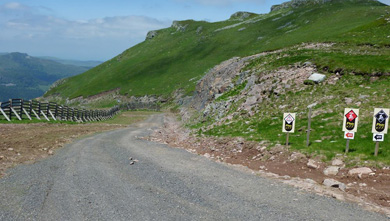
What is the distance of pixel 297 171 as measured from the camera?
14.4 m

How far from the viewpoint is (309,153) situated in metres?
15.6

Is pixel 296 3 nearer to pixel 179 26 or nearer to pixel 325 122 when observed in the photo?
pixel 179 26

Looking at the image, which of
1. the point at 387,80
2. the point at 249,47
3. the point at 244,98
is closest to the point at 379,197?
the point at 387,80

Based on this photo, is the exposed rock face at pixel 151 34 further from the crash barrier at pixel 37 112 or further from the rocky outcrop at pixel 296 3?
the crash barrier at pixel 37 112

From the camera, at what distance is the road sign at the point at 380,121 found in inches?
540

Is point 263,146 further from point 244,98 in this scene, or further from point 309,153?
point 244,98

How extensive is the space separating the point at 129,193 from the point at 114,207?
141 centimetres

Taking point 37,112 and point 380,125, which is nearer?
point 380,125

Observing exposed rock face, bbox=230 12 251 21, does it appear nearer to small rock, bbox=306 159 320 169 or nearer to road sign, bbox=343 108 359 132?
road sign, bbox=343 108 359 132

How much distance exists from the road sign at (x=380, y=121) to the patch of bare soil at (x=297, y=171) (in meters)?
2.13

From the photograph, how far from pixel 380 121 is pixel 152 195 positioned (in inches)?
464

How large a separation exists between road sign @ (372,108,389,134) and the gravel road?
5704 mm

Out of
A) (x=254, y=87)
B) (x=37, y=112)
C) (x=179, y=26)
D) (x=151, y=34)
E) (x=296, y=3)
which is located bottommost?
(x=37, y=112)

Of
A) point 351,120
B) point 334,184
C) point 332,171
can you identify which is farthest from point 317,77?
point 334,184
